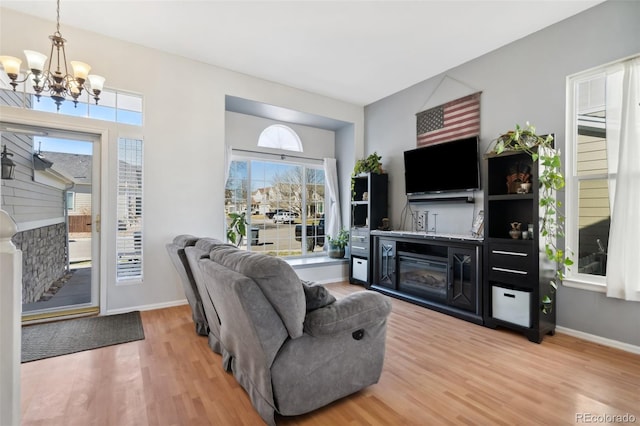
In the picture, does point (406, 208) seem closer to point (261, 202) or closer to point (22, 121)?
point (261, 202)

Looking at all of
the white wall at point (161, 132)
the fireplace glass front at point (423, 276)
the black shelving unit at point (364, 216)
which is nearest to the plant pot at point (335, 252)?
the black shelving unit at point (364, 216)

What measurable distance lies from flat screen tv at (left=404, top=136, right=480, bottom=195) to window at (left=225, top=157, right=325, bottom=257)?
201cm

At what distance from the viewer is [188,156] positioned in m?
4.12

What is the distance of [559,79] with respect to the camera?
10.6 feet

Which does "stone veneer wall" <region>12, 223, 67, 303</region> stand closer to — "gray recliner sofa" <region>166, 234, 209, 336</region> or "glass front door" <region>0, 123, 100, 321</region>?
"glass front door" <region>0, 123, 100, 321</region>

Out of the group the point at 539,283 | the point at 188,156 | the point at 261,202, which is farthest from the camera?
the point at 261,202

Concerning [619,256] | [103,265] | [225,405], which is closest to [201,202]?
[103,265]

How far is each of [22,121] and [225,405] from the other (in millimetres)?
3576

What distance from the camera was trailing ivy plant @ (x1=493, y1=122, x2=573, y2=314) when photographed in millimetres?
2979

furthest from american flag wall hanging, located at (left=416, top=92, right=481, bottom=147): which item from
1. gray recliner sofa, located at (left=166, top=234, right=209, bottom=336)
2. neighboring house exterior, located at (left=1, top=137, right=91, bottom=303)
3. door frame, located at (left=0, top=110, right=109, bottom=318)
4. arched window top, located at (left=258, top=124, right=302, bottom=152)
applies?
neighboring house exterior, located at (left=1, top=137, right=91, bottom=303)

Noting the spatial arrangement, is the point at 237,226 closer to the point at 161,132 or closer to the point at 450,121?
the point at 161,132

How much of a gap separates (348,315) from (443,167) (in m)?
3.07

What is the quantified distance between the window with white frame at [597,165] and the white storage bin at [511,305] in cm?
58

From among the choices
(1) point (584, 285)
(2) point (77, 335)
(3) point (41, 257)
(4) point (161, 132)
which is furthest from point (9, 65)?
(1) point (584, 285)
